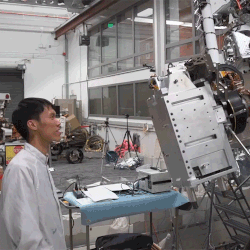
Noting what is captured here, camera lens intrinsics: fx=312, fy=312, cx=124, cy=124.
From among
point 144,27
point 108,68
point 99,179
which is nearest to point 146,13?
point 144,27

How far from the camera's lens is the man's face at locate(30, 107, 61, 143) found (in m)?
1.64

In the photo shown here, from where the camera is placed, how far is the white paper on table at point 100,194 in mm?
2717

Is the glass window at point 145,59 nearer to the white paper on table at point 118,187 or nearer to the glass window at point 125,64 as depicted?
the glass window at point 125,64

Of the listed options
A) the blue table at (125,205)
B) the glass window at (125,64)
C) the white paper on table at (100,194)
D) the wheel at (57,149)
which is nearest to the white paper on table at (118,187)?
the white paper on table at (100,194)

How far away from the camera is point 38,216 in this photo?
4.79 ft

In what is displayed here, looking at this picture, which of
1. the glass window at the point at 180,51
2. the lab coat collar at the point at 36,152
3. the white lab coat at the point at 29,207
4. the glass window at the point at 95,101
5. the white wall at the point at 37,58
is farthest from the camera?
the white wall at the point at 37,58

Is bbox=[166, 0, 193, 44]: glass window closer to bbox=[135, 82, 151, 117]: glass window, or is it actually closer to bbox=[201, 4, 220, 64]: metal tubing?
bbox=[135, 82, 151, 117]: glass window

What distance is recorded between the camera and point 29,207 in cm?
141

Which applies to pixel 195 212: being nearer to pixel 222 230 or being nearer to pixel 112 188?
pixel 222 230

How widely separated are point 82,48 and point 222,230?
9.58m

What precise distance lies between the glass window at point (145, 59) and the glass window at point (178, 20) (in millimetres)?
654

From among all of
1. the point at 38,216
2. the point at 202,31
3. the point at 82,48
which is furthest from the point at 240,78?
the point at 82,48

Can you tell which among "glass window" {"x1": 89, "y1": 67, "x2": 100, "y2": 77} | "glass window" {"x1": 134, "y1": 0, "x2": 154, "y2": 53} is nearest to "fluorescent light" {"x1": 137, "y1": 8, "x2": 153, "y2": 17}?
"glass window" {"x1": 134, "y1": 0, "x2": 154, "y2": 53}

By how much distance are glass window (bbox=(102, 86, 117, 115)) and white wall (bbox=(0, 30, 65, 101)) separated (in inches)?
137
